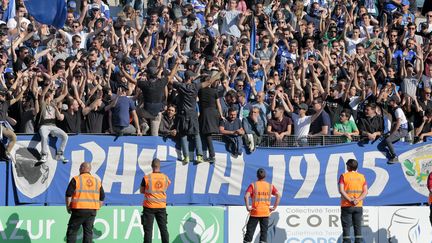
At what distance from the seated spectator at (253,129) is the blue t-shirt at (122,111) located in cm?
243

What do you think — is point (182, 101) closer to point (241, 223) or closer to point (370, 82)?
point (241, 223)

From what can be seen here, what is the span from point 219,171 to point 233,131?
0.88 m

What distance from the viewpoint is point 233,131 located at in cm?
2481

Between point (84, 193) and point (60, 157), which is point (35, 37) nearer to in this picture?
point (60, 157)

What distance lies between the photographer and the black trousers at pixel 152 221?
22.3 m

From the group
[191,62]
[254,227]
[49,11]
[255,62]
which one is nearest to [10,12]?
[49,11]

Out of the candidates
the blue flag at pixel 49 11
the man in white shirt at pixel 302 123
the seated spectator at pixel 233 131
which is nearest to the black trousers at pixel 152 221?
the seated spectator at pixel 233 131

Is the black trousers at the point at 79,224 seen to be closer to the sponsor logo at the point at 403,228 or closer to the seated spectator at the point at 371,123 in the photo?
the sponsor logo at the point at 403,228

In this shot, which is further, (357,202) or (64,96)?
(64,96)

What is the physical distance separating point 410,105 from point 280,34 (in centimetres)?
457

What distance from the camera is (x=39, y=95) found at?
2398 centimetres

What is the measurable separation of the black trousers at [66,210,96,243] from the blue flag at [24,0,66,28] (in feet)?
15.4

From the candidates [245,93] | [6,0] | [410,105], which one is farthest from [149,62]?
[410,105]

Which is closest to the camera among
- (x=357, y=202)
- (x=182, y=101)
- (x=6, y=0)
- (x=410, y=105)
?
(x=357, y=202)
